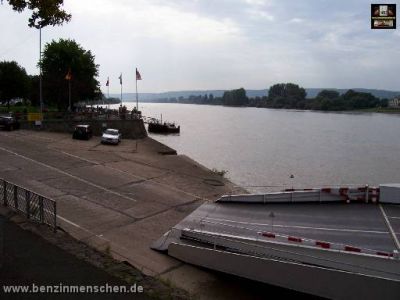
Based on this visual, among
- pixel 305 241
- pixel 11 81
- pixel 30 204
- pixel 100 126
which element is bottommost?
pixel 305 241

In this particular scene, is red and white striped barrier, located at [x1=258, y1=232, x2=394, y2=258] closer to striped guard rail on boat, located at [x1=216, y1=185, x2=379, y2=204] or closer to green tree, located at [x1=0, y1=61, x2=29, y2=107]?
striped guard rail on boat, located at [x1=216, y1=185, x2=379, y2=204]

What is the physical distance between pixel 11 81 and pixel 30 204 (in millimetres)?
79031


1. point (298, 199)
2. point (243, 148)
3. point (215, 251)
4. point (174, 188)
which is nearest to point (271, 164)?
point (243, 148)

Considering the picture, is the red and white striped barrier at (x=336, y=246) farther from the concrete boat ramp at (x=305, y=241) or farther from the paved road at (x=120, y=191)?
the paved road at (x=120, y=191)

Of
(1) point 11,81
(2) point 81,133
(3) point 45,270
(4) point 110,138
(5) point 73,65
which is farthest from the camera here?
(1) point 11,81

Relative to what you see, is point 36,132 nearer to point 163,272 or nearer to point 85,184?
point 85,184

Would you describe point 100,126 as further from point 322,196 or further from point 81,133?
point 322,196

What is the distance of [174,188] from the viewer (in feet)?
83.1

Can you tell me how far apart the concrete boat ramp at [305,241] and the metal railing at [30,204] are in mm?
3498

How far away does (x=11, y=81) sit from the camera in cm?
8481

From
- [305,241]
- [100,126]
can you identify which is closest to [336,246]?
[305,241]

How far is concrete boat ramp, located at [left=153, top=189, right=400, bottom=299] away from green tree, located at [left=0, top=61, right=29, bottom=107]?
77741mm

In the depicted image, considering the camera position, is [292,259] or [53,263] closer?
[53,263]

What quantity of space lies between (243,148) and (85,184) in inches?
1737
